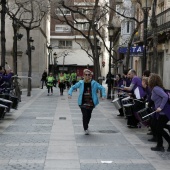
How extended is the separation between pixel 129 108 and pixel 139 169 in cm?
541

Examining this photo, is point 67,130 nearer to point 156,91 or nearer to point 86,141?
point 86,141

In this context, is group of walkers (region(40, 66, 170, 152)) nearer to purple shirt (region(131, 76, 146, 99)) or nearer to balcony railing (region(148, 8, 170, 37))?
purple shirt (region(131, 76, 146, 99))

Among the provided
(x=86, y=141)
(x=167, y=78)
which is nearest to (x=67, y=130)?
(x=86, y=141)

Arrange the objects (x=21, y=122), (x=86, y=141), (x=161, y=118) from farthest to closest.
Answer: (x=21, y=122) → (x=86, y=141) → (x=161, y=118)

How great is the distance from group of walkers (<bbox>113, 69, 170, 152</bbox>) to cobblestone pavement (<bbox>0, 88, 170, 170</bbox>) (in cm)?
37

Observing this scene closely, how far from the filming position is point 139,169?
7570 mm

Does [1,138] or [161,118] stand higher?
[161,118]

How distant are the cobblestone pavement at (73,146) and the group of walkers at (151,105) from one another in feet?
1.22

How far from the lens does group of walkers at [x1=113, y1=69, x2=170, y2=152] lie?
918cm

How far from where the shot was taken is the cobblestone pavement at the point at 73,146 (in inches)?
309

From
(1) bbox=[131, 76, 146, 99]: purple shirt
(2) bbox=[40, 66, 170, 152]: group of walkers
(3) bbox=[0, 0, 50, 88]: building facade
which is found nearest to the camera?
(2) bbox=[40, 66, 170, 152]: group of walkers

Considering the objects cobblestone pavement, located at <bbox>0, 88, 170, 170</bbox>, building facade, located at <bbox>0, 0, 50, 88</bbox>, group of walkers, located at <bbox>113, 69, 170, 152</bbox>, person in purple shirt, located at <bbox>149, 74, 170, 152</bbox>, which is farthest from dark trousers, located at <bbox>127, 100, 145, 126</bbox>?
building facade, located at <bbox>0, 0, 50, 88</bbox>

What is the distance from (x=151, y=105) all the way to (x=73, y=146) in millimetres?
2004

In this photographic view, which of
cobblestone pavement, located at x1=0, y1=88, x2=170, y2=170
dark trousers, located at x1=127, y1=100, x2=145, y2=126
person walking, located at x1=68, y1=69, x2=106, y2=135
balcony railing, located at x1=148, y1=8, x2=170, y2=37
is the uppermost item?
balcony railing, located at x1=148, y1=8, x2=170, y2=37
